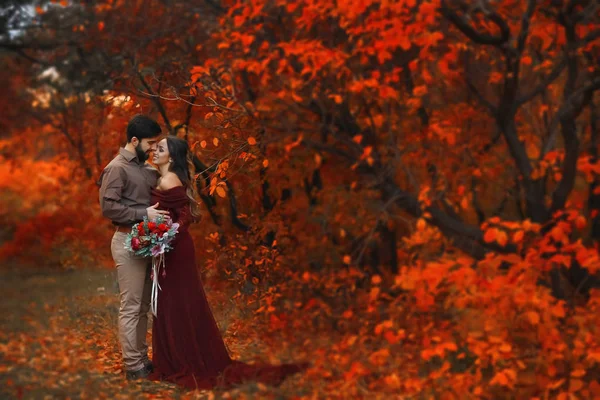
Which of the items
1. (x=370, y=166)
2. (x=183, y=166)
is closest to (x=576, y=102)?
(x=370, y=166)

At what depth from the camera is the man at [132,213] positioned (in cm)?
492

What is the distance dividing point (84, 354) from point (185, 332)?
6.09 feet

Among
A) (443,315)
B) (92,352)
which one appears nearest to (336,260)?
(443,315)

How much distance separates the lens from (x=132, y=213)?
494cm

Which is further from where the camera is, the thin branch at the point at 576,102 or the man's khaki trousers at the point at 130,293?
the thin branch at the point at 576,102

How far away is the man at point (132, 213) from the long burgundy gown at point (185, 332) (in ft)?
0.47

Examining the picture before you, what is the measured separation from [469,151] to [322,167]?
2.49 metres

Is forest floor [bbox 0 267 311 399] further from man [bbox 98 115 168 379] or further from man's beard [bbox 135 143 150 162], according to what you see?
man's beard [bbox 135 143 150 162]

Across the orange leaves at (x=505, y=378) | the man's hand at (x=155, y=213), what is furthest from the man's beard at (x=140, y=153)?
the orange leaves at (x=505, y=378)

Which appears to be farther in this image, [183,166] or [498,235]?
[498,235]

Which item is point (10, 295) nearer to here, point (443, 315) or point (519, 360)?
point (443, 315)

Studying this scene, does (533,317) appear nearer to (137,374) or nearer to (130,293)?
(137,374)

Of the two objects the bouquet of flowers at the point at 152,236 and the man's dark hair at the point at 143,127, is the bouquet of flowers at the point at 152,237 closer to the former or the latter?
the bouquet of flowers at the point at 152,236

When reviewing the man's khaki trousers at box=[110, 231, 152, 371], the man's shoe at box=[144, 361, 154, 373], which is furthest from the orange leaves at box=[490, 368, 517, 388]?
the man's khaki trousers at box=[110, 231, 152, 371]
